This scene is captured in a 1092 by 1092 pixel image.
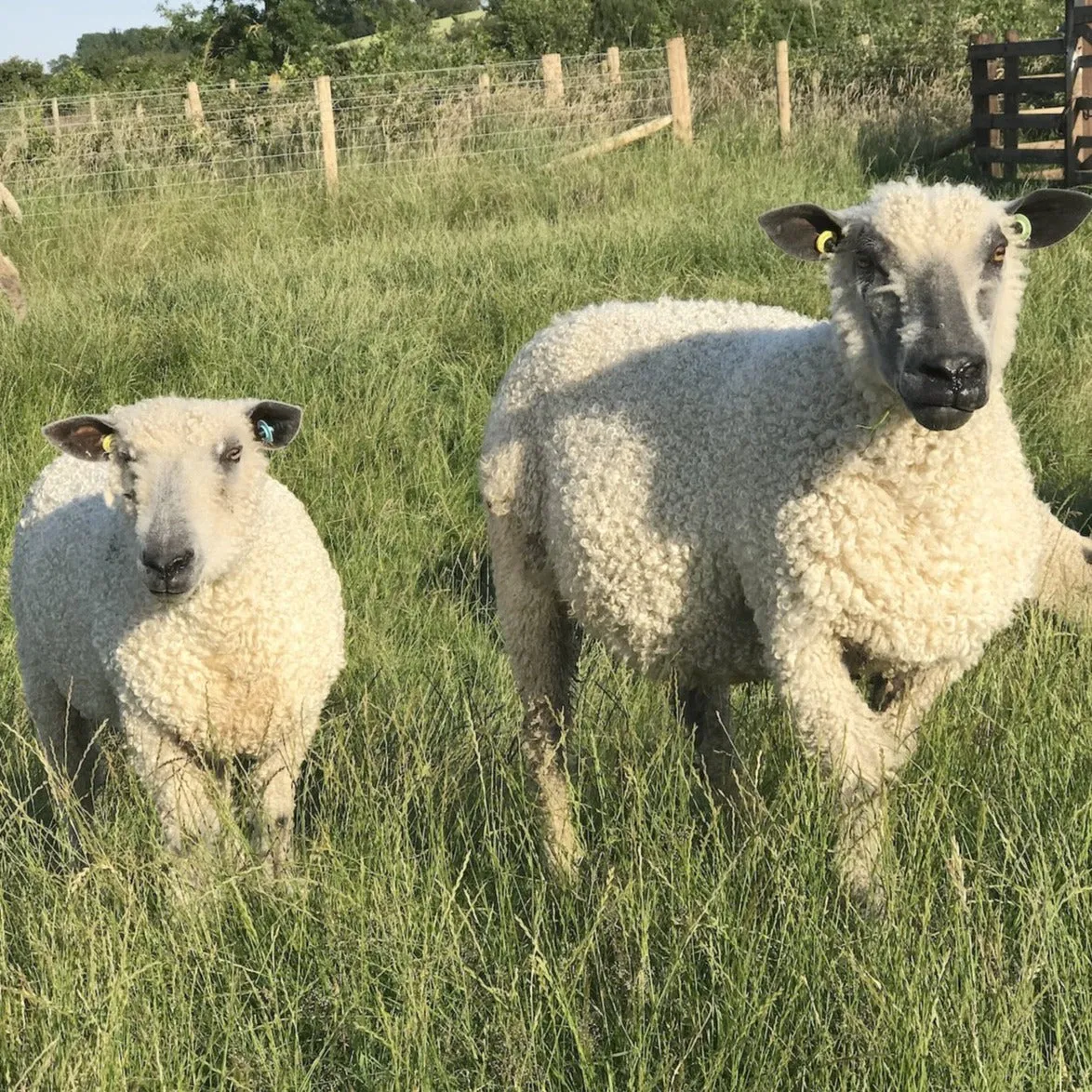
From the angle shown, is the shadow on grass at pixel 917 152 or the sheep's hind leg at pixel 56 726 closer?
the sheep's hind leg at pixel 56 726

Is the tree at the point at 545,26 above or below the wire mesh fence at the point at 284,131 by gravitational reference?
above

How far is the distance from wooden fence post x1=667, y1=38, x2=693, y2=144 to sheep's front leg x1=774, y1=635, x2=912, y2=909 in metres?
12.2

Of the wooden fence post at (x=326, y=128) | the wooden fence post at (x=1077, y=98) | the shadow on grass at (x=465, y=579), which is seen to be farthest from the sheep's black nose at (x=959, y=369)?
the wooden fence post at (x=1077, y=98)

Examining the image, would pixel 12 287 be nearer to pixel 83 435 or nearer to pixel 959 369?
pixel 83 435

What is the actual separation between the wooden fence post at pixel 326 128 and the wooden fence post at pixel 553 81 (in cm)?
233

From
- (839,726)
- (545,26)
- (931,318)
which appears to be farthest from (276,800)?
(545,26)

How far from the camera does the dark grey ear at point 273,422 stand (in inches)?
153

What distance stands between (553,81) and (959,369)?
1277 centimetres

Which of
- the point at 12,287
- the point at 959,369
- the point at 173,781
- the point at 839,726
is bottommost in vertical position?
the point at 173,781

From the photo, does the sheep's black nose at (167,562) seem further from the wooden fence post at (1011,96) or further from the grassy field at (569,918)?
the wooden fence post at (1011,96)

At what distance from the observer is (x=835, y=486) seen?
9.78 feet

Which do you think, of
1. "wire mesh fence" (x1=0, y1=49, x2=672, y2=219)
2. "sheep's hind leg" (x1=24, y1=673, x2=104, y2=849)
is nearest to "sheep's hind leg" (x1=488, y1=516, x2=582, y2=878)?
"sheep's hind leg" (x1=24, y1=673, x2=104, y2=849)

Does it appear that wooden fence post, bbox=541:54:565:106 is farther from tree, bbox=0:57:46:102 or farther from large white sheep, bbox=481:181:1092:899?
tree, bbox=0:57:46:102

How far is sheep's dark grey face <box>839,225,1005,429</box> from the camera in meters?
2.70
